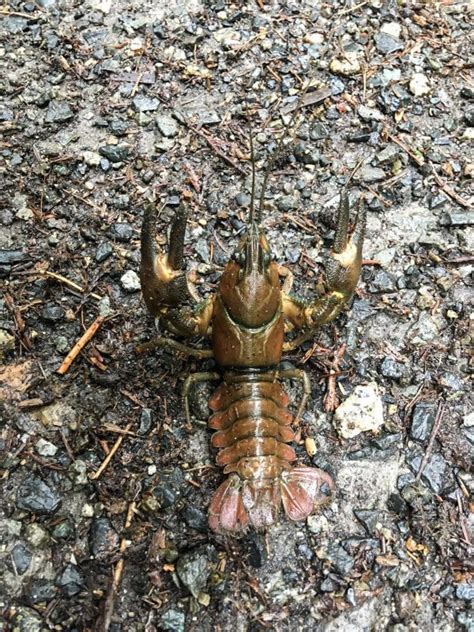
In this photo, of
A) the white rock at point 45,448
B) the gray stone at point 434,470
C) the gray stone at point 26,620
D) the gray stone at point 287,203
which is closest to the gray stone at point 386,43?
the gray stone at point 287,203

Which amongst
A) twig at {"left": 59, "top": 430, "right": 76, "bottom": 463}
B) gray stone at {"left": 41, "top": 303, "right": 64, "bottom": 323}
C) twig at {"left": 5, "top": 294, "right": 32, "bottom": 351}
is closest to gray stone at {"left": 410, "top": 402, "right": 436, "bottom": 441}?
twig at {"left": 59, "top": 430, "right": 76, "bottom": 463}

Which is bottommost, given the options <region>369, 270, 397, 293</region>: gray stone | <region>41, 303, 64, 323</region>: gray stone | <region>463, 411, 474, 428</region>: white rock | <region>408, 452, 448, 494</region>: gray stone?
<region>408, 452, 448, 494</region>: gray stone

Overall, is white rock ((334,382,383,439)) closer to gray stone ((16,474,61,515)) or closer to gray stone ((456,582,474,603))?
gray stone ((456,582,474,603))

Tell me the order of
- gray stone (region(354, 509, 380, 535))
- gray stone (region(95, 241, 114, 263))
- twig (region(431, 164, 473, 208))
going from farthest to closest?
twig (region(431, 164, 473, 208)) < gray stone (region(95, 241, 114, 263)) < gray stone (region(354, 509, 380, 535))

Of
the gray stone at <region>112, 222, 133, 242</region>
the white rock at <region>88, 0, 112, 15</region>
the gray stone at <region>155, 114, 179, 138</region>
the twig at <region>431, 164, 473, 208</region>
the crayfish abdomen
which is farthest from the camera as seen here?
the white rock at <region>88, 0, 112, 15</region>

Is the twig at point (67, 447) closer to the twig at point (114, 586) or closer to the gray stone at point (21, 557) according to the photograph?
the twig at point (114, 586)

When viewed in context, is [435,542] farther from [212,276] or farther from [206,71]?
[206,71]
